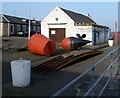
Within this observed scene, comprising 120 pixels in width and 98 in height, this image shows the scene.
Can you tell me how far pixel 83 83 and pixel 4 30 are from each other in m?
42.1

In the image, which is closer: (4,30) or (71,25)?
(71,25)

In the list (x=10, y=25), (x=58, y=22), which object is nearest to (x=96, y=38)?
(x=58, y=22)

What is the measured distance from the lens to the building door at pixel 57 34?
26766mm

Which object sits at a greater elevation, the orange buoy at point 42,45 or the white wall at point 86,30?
the white wall at point 86,30

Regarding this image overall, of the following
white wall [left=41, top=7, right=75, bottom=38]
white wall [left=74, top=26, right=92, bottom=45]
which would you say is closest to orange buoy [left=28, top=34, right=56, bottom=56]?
white wall [left=74, top=26, right=92, bottom=45]

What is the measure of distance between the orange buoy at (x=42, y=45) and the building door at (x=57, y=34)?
13158 millimetres

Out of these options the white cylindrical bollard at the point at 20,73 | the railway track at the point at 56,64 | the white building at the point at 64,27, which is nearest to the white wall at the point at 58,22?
the white building at the point at 64,27

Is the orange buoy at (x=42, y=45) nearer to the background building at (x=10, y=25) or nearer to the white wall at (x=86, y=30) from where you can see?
the white wall at (x=86, y=30)

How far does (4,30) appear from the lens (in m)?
45.7

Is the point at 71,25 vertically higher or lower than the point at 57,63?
higher

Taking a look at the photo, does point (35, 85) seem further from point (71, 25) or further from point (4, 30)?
point (4, 30)


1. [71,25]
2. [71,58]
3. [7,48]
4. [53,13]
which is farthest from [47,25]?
[71,58]

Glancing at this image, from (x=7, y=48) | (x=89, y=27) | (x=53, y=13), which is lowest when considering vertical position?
(x=7, y=48)

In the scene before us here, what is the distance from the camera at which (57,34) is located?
89.1ft
